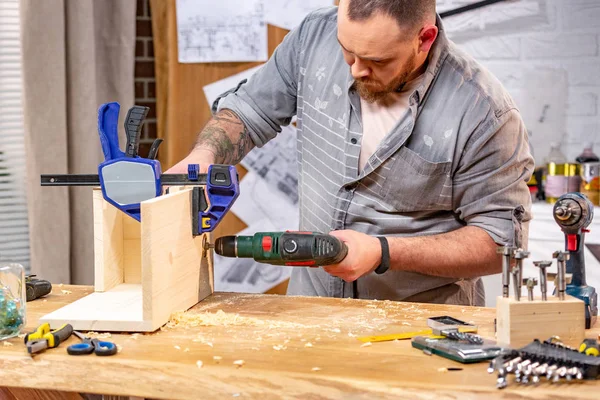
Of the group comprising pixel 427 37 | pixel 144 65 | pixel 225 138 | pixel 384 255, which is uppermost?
pixel 144 65

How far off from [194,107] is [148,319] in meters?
2.07

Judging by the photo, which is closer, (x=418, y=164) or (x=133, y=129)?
(x=133, y=129)

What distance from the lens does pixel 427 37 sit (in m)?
1.81

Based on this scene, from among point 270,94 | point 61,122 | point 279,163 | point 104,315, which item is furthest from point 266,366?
point 279,163

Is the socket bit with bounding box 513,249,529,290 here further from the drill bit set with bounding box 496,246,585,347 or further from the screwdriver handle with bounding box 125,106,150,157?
the screwdriver handle with bounding box 125,106,150,157

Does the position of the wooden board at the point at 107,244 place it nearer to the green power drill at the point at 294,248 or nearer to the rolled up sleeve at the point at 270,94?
the green power drill at the point at 294,248

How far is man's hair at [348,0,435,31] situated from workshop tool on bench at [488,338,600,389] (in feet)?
2.77

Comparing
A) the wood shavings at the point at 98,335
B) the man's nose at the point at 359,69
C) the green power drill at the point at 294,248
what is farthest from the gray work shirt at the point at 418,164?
the wood shavings at the point at 98,335

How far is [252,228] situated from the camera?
3.38 meters

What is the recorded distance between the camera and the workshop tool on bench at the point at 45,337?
1.28 m

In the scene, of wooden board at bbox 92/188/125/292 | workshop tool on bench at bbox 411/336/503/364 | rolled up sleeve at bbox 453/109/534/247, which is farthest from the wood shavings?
rolled up sleeve at bbox 453/109/534/247

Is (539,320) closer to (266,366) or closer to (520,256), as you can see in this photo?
(520,256)

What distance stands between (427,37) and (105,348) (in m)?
1.04

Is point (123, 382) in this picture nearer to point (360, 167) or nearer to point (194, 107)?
point (360, 167)
